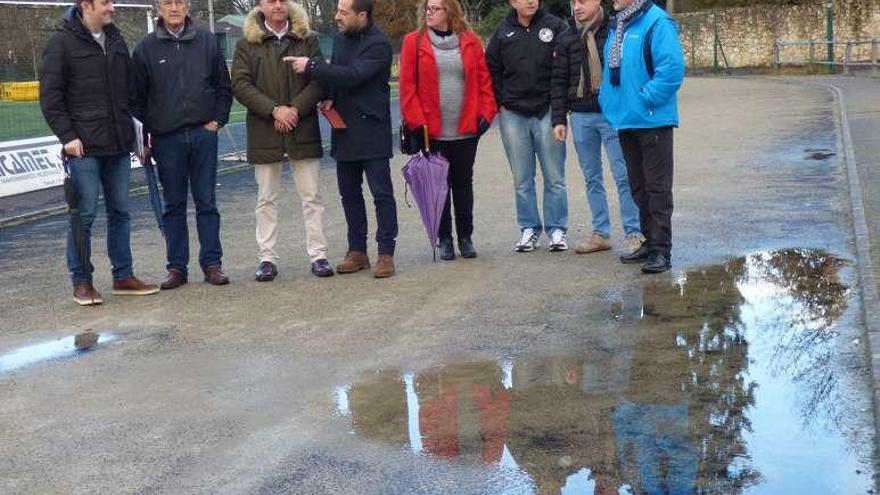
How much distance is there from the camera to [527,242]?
362 inches

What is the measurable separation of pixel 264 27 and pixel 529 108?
197 centimetres

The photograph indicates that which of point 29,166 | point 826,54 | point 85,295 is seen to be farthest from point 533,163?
point 826,54

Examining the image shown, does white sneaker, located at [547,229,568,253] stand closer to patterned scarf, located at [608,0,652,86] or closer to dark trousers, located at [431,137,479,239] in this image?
dark trousers, located at [431,137,479,239]

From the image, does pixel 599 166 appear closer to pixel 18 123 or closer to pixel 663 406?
pixel 663 406

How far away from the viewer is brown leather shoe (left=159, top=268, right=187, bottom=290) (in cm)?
845

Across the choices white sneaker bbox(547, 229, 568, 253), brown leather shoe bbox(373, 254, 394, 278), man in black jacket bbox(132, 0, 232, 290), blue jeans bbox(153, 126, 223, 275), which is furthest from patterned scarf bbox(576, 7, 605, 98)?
blue jeans bbox(153, 126, 223, 275)

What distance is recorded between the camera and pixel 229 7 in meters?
72.0

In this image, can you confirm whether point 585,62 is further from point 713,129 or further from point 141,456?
point 713,129

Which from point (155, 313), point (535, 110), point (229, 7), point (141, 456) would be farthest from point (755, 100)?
point (229, 7)

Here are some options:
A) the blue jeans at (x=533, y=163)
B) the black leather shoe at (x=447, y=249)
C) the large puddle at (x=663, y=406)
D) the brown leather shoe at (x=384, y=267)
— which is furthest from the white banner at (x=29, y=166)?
the large puddle at (x=663, y=406)

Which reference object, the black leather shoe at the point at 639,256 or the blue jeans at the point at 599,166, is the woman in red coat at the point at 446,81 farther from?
the black leather shoe at the point at 639,256

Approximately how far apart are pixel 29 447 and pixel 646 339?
3091mm

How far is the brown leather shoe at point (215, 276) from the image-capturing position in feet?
27.8

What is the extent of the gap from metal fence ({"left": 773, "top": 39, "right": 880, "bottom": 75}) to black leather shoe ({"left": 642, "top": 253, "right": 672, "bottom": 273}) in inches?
1162
